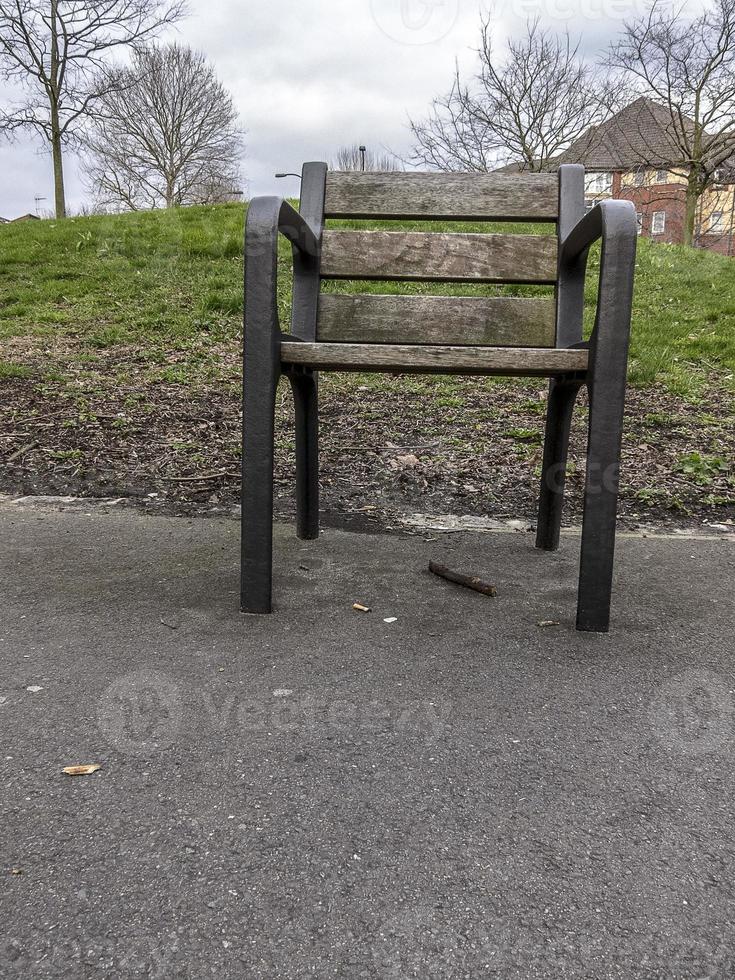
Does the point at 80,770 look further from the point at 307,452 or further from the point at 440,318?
the point at 440,318

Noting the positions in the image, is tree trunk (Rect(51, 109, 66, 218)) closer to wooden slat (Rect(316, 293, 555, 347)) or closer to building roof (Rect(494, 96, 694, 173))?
building roof (Rect(494, 96, 694, 173))

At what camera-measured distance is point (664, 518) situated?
2.85m

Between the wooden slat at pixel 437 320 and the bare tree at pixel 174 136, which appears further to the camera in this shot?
the bare tree at pixel 174 136

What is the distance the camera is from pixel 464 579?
6.81 ft

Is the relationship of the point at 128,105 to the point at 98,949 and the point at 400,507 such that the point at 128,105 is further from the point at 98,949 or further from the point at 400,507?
the point at 98,949

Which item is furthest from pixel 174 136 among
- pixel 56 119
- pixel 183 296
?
pixel 183 296

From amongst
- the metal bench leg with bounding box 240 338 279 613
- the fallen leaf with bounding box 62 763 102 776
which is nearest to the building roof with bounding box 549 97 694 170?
the metal bench leg with bounding box 240 338 279 613

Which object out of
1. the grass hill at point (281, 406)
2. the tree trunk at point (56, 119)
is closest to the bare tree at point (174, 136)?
the tree trunk at point (56, 119)

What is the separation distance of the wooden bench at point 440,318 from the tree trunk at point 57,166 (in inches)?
652

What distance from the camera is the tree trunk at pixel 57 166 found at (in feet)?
54.9

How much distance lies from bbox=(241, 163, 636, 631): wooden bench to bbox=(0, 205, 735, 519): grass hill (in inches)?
33.0

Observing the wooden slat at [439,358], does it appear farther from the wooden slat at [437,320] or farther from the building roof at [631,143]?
the building roof at [631,143]

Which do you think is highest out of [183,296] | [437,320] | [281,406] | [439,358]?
[183,296]

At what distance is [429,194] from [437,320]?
445mm
